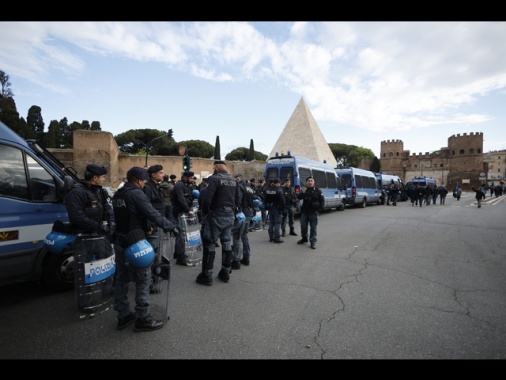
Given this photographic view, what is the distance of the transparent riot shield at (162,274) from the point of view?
2852 mm

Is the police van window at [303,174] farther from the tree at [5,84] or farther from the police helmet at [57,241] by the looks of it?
the tree at [5,84]

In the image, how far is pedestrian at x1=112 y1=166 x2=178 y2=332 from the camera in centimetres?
264

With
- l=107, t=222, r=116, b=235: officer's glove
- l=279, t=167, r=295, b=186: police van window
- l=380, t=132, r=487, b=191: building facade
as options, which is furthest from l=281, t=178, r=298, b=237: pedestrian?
l=380, t=132, r=487, b=191: building facade

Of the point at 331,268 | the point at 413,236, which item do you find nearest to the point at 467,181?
the point at 413,236

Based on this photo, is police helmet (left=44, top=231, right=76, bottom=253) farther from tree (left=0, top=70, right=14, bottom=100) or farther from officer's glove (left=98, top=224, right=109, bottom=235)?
tree (left=0, top=70, right=14, bottom=100)

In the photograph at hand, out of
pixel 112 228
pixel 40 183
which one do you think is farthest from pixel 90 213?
pixel 40 183

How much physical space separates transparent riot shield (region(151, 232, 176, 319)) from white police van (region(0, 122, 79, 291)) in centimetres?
118

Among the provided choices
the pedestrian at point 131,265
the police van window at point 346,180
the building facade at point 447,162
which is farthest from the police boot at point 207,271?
the building facade at point 447,162

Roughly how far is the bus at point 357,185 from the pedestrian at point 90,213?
13.3 meters

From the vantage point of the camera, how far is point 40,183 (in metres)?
3.54

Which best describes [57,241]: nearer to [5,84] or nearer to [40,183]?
[40,183]
